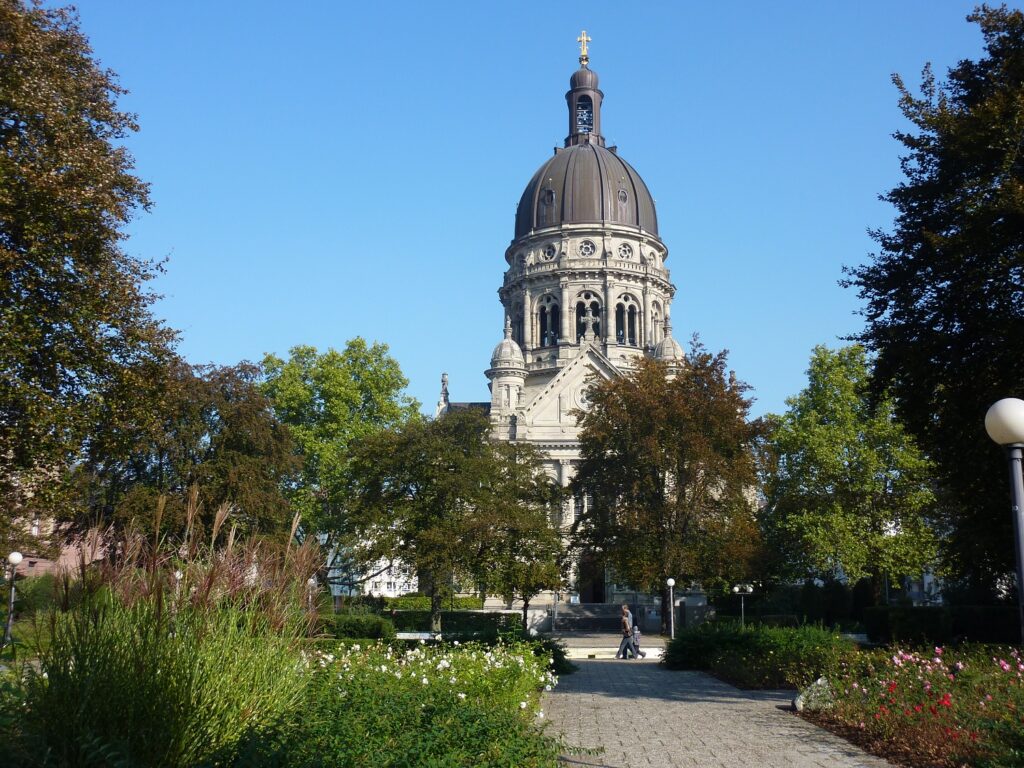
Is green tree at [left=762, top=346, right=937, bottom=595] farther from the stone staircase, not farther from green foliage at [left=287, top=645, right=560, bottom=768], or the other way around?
green foliage at [left=287, top=645, right=560, bottom=768]

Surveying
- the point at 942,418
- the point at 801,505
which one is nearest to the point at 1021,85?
the point at 942,418

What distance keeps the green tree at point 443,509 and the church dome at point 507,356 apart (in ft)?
105

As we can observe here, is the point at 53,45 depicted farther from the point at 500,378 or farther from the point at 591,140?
the point at 591,140

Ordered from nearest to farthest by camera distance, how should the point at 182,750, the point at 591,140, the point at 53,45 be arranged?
the point at 182,750, the point at 53,45, the point at 591,140

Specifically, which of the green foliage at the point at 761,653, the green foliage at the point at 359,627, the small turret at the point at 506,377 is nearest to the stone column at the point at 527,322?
the small turret at the point at 506,377

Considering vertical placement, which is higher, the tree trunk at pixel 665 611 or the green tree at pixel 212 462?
the green tree at pixel 212 462

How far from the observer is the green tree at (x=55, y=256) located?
16141mm

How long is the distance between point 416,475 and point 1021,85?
2587cm

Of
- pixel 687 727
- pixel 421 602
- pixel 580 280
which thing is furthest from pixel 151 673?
pixel 580 280

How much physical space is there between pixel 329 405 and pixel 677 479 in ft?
67.4

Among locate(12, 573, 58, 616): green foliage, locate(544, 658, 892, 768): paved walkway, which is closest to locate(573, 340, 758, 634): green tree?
locate(544, 658, 892, 768): paved walkway

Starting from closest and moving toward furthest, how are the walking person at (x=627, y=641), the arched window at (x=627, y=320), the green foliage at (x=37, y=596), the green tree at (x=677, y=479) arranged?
the green foliage at (x=37, y=596)
the walking person at (x=627, y=641)
the green tree at (x=677, y=479)
the arched window at (x=627, y=320)

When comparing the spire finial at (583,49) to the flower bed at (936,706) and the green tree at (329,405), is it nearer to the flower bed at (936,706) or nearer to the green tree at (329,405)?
the green tree at (329,405)

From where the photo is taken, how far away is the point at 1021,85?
1568cm
